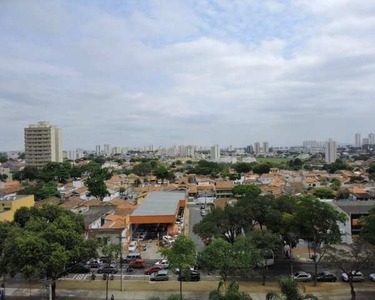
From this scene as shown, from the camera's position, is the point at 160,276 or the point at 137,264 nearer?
the point at 160,276

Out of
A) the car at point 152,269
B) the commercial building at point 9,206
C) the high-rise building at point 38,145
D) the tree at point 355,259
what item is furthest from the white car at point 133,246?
the high-rise building at point 38,145

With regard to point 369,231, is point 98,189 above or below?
below

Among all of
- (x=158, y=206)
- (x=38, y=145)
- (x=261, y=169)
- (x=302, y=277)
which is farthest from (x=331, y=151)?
(x=302, y=277)

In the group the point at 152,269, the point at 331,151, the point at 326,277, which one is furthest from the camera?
the point at 331,151

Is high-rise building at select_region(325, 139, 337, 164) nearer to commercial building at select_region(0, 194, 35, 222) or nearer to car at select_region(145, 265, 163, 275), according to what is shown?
commercial building at select_region(0, 194, 35, 222)

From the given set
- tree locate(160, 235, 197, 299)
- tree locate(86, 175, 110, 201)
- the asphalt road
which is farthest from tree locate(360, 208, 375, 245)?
tree locate(86, 175, 110, 201)

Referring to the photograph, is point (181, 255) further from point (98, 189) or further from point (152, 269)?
point (98, 189)

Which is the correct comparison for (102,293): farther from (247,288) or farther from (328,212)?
(328,212)
